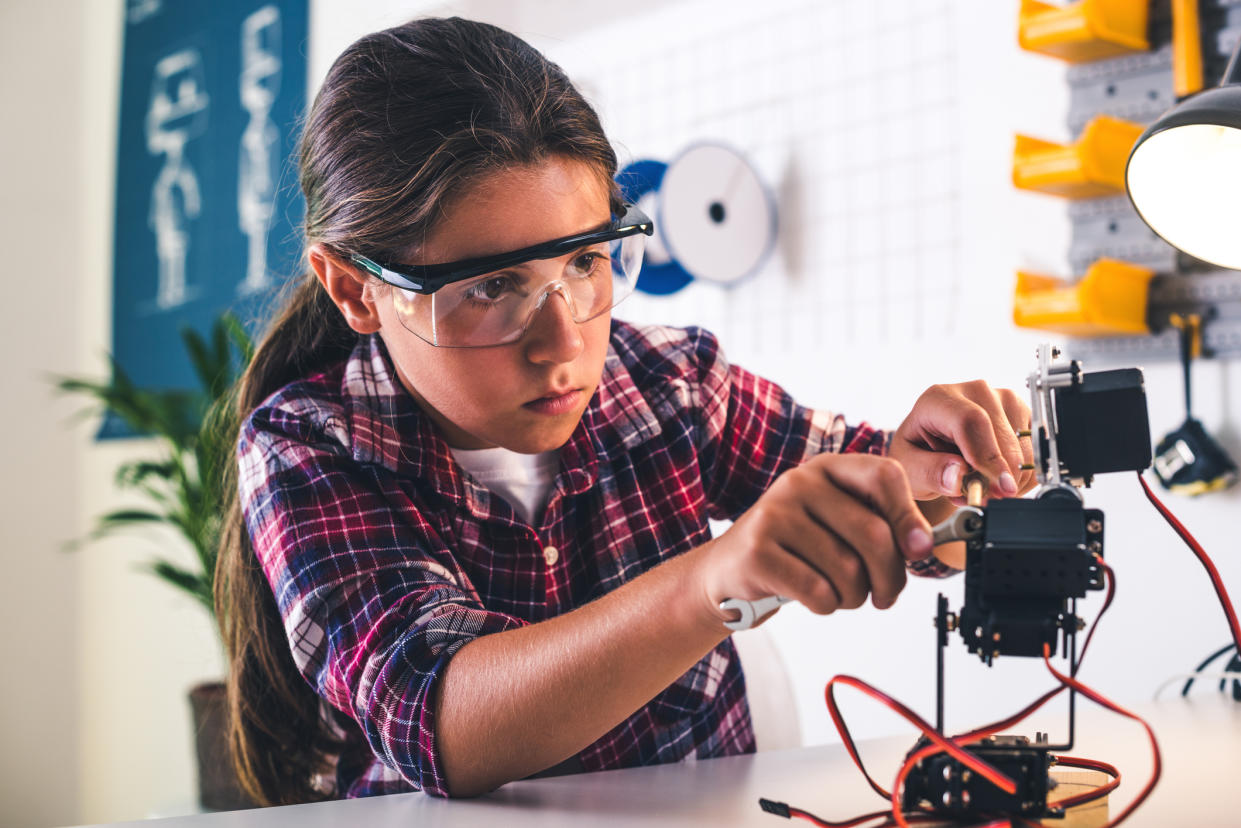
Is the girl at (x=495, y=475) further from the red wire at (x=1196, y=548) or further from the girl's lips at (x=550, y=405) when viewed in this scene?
the red wire at (x=1196, y=548)

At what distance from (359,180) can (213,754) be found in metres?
1.80

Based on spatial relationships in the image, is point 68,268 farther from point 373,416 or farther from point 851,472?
point 851,472

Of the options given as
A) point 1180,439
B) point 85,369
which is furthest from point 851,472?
point 85,369

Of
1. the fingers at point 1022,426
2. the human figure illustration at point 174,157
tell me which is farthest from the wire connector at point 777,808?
the human figure illustration at point 174,157

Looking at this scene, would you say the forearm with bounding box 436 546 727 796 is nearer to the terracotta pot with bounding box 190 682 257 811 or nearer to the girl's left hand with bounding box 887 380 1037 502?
the girl's left hand with bounding box 887 380 1037 502

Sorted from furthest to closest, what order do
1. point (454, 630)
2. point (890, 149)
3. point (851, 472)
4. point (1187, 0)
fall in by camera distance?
point (890, 149) → point (1187, 0) → point (454, 630) → point (851, 472)

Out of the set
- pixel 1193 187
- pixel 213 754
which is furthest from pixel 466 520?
pixel 213 754

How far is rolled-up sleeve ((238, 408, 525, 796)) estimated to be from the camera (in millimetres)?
812

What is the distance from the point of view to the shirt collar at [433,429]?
1009 mm

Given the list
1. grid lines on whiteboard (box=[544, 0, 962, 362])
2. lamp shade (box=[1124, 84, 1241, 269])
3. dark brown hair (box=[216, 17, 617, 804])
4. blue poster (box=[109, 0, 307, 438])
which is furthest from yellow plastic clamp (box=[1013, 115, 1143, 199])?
blue poster (box=[109, 0, 307, 438])

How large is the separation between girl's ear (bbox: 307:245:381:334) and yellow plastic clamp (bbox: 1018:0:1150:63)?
101 centimetres

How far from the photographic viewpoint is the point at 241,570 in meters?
1.08

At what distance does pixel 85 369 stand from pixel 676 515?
3.13 m

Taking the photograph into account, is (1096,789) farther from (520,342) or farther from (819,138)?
(819,138)
